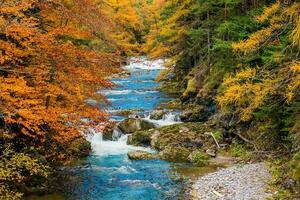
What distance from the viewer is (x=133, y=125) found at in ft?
74.9

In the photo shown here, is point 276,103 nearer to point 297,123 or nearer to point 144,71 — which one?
point 297,123

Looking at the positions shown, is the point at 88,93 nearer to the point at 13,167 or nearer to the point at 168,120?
the point at 13,167

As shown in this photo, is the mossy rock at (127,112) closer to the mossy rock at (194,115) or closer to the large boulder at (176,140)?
the mossy rock at (194,115)

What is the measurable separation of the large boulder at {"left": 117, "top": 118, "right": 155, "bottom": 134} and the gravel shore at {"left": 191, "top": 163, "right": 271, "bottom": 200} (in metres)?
7.40

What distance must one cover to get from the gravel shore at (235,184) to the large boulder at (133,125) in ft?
24.3

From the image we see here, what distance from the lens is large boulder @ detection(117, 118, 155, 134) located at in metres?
22.7

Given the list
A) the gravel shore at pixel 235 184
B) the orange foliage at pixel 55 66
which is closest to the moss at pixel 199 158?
the gravel shore at pixel 235 184

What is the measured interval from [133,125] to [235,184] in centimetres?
943

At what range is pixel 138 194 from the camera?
14641 mm

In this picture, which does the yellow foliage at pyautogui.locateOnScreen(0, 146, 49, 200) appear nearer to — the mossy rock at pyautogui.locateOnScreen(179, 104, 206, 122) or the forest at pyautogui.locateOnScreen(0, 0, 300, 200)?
the forest at pyautogui.locateOnScreen(0, 0, 300, 200)

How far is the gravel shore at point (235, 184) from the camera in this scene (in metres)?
13.3

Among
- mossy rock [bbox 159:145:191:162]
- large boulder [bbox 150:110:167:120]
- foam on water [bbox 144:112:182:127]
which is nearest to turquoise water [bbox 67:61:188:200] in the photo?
mossy rock [bbox 159:145:191:162]

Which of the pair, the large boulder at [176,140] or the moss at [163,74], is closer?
the large boulder at [176,140]

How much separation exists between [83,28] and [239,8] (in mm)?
10061
